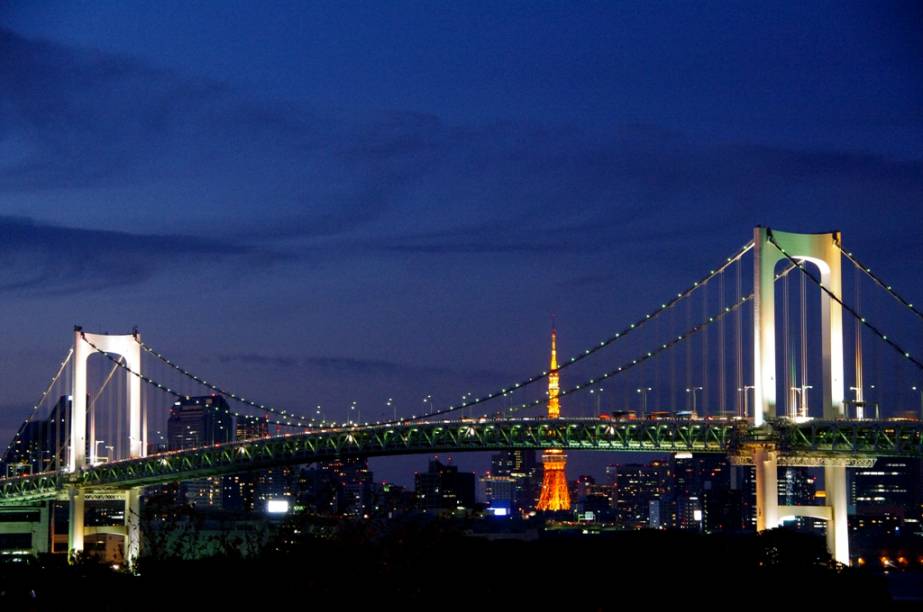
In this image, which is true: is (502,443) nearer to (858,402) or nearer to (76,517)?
(858,402)

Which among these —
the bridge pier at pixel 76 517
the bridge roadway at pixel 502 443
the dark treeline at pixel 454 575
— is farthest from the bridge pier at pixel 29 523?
the dark treeline at pixel 454 575

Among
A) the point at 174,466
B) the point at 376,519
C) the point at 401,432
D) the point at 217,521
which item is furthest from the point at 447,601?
the point at 217,521

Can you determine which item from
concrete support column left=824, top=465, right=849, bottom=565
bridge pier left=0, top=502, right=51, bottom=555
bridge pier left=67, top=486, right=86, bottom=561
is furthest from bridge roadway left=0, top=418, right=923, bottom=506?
bridge pier left=0, top=502, right=51, bottom=555

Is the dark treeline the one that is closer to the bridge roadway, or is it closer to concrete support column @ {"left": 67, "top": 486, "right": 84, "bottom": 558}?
the bridge roadway

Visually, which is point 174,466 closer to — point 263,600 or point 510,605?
point 510,605

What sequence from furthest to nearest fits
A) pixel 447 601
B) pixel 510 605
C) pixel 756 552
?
pixel 756 552
pixel 510 605
pixel 447 601

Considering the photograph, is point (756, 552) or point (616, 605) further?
point (756, 552)

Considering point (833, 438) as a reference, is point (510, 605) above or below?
below

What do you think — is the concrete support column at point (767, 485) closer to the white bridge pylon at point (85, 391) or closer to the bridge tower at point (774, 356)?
the bridge tower at point (774, 356)
